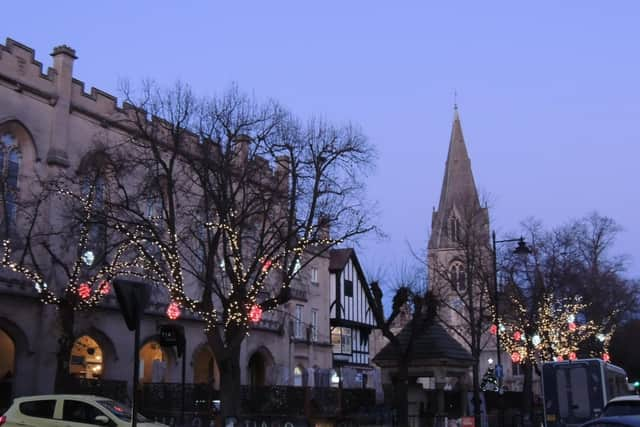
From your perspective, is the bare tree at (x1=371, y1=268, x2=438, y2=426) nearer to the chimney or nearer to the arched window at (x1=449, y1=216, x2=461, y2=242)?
the arched window at (x1=449, y1=216, x2=461, y2=242)

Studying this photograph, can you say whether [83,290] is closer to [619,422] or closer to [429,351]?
[429,351]

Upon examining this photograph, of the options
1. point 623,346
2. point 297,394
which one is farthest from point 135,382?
point 623,346

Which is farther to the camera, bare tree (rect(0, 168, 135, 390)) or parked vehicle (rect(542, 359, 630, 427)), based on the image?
bare tree (rect(0, 168, 135, 390))

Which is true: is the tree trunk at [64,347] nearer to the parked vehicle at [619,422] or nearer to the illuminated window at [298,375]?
the parked vehicle at [619,422]

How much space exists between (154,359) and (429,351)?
45.3 feet

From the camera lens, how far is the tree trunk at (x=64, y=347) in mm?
27312

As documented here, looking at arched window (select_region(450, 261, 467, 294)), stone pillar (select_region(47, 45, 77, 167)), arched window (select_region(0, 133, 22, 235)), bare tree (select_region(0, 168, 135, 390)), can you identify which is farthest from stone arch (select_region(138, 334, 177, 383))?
arched window (select_region(450, 261, 467, 294))

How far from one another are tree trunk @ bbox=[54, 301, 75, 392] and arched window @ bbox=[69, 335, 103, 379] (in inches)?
271

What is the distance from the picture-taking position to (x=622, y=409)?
53.7 ft

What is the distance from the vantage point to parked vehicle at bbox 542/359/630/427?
78.0ft

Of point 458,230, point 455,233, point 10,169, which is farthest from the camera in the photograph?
point 455,233

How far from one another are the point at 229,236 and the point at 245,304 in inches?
92.8

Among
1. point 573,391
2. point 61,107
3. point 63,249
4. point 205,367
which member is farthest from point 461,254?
point 61,107

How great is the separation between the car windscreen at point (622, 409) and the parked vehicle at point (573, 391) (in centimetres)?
739
